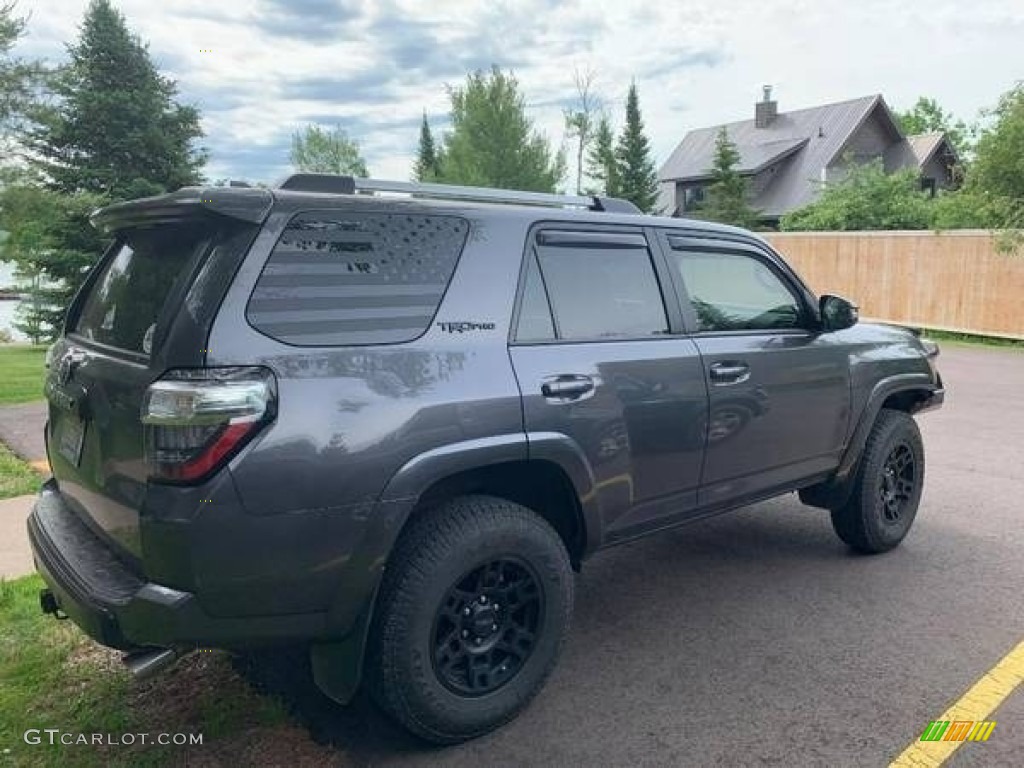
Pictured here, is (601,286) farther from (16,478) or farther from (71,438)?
(16,478)

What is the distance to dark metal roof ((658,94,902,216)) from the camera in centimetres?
3628

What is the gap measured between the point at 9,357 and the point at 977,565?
1794cm

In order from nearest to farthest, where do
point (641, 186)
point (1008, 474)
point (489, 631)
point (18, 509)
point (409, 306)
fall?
point (409, 306), point (489, 631), point (18, 509), point (1008, 474), point (641, 186)

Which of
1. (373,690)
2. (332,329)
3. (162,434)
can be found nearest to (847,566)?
(373,690)

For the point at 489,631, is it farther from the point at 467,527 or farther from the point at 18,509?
the point at 18,509

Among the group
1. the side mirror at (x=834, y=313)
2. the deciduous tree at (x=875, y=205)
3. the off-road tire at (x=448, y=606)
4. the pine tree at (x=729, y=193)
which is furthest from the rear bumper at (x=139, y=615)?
the pine tree at (x=729, y=193)

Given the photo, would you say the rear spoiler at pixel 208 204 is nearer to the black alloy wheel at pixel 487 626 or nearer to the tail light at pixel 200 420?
the tail light at pixel 200 420

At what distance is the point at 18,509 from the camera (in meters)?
5.21

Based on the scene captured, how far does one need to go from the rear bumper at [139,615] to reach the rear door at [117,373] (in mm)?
90

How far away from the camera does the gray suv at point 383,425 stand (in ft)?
7.59

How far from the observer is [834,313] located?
4230mm

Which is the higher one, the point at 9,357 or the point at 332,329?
the point at 332,329

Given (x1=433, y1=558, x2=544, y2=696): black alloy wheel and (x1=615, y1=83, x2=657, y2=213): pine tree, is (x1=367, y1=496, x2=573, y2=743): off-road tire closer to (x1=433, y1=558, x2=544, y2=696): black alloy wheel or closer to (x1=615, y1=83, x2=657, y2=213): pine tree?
(x1=433, y1=558, x2=544, y2=696): black alloy wheel

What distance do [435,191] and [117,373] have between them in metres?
1.31
